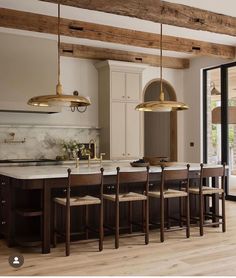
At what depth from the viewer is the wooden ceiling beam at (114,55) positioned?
7.45 m

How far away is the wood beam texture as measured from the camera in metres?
5.54

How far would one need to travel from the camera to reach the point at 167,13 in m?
4.95

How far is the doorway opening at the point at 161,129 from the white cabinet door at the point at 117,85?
0.99 m

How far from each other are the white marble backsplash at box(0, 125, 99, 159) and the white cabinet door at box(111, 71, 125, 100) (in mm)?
852

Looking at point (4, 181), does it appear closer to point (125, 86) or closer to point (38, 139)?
point (38, 139)

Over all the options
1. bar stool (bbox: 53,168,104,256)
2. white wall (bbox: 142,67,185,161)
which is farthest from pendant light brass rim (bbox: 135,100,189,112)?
white wall (bbox: 142,67,185,161)

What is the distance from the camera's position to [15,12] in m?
5.47

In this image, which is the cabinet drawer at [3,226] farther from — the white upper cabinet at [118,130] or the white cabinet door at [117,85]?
the white cabinet door at [117,85]

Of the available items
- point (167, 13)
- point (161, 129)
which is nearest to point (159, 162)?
point (167, 13)

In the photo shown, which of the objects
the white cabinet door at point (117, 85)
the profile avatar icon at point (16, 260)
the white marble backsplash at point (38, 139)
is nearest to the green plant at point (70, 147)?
the white marble backsplash at point (38, 139)

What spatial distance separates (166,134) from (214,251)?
5104 mm

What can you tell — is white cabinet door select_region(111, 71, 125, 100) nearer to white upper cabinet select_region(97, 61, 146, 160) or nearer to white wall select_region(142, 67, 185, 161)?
white upper cabinet select_region(97, 61, 146, 160)

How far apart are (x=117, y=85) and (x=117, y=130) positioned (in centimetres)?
87

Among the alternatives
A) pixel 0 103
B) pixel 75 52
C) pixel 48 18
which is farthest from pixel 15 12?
pixel 75 52
